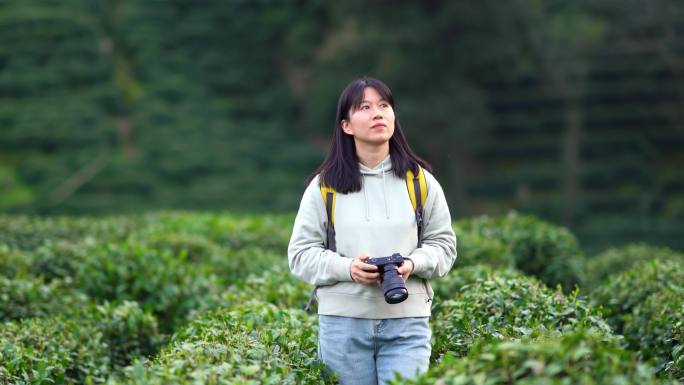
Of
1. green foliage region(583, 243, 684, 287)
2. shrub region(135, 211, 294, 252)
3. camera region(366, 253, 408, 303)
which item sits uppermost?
camera region(366, 253, 408, 303)

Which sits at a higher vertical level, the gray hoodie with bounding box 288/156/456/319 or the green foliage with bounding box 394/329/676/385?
the gray hoodie with bounding box 288/156/456/319

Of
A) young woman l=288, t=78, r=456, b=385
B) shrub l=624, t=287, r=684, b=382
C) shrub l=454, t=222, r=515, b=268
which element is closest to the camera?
young woman l=288, t=78, r=456, b=385

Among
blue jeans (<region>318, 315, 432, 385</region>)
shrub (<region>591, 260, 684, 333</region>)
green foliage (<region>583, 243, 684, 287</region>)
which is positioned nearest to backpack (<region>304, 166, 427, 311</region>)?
blue jeans (<region>318, 315, 432, 385</region>)

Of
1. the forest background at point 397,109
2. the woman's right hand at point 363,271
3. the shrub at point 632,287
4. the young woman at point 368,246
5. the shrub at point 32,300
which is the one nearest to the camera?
the woman's right hand at point 363,271

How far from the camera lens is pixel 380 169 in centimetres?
400

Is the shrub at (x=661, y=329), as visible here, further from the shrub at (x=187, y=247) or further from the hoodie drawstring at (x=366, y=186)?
the shrub at (x=187, y=247)

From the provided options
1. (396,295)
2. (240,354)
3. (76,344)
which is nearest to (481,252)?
(76,344)

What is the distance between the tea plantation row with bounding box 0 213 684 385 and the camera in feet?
10.8

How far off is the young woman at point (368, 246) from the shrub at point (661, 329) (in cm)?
146

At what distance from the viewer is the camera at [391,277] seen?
3.58 m

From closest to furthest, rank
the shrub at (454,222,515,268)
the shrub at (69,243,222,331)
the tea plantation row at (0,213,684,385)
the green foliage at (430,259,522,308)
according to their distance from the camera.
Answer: the tea plantation row at (0,213,684,385) < the green foliage at (430,259,522,308) < the shrub at (69,243,222,331) < the shrub at (454,222,515,268)

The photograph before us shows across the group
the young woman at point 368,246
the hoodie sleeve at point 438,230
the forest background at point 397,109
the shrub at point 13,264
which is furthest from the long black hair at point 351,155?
the forest background at point 397,109

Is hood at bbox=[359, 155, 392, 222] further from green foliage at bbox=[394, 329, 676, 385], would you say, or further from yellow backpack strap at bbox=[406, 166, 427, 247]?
green foliage at bbox=[394, 329, 676, 385]

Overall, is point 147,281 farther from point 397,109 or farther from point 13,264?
point 397,109
